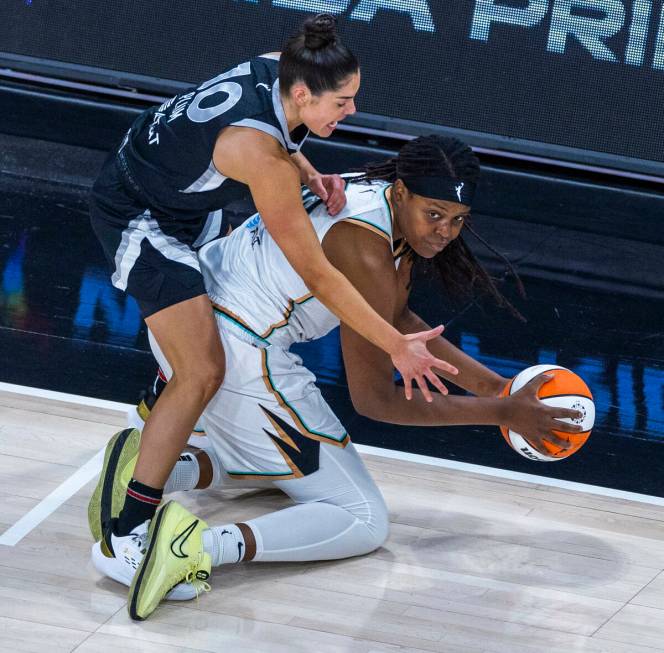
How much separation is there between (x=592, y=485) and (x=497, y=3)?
396 cm

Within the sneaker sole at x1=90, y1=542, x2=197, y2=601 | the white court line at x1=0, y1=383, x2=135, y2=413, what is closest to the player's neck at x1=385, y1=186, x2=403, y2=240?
the sneaker sole at x1=90, y1=542, x2=197, y2=601

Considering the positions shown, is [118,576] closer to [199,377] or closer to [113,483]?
[113,483]

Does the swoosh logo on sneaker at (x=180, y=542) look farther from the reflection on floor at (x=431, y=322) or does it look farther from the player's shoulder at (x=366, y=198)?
the reflection on floor at (x=431, y=322)

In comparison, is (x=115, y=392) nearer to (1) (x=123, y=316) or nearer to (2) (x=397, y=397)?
(1) (x=123, y=316)

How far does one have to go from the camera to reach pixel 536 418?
315 centimetres

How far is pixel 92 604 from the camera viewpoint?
2.92 metres

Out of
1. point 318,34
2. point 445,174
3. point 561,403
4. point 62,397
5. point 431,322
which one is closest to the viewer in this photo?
point 318,34

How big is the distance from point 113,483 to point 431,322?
250 centimetres

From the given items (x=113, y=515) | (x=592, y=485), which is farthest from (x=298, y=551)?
(x=592, y=485)

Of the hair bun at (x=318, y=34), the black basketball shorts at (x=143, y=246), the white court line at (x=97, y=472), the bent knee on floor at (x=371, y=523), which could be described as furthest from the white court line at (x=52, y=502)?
the hair bun at (x=318, y=34)

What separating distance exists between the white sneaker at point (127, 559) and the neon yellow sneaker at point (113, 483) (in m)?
0.10

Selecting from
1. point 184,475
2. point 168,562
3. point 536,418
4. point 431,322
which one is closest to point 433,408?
point 536,418

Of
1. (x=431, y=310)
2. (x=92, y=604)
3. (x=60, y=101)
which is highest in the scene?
(x=60, y=101)

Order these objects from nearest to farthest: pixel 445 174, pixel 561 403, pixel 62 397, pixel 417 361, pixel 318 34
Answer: pixel 417 361 → pixel 318 34 → pixel 445 174 → pixel 561 403 → pixel 62 397
